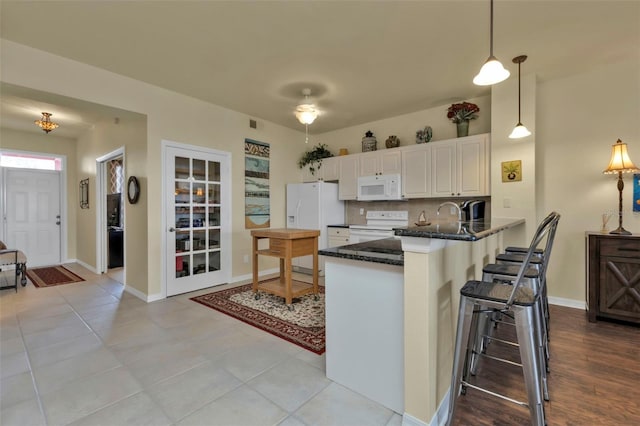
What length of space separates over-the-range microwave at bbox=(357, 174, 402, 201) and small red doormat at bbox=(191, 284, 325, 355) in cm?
168

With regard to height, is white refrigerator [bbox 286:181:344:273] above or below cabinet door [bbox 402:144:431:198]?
below

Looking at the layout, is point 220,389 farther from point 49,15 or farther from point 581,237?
point 581,237

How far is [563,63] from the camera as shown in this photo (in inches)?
120

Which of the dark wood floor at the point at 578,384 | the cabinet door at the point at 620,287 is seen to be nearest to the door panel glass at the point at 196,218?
the dark wood floor at the point at 578,384

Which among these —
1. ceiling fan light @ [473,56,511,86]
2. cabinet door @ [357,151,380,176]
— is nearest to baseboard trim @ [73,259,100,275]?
cabinet door @ [357,151,380,176]

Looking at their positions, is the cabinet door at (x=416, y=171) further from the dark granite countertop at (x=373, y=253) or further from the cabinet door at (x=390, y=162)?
the dark granite countertop at (x=373, y=253)

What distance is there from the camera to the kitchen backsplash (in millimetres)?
4336

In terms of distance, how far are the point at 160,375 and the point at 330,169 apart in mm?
3982

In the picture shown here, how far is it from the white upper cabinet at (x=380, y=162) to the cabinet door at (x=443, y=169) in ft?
1.73

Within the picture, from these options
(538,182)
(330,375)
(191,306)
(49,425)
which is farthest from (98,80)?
(538,182)

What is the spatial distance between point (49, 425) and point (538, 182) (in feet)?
15.6

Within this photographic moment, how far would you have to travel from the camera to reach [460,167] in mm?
3855

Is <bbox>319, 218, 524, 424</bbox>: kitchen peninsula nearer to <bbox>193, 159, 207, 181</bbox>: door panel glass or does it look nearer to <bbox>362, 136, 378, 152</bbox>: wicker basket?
<bbox>193, 159, 207, 181</bbox>: door panel glass

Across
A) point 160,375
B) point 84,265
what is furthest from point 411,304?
point 84,265
